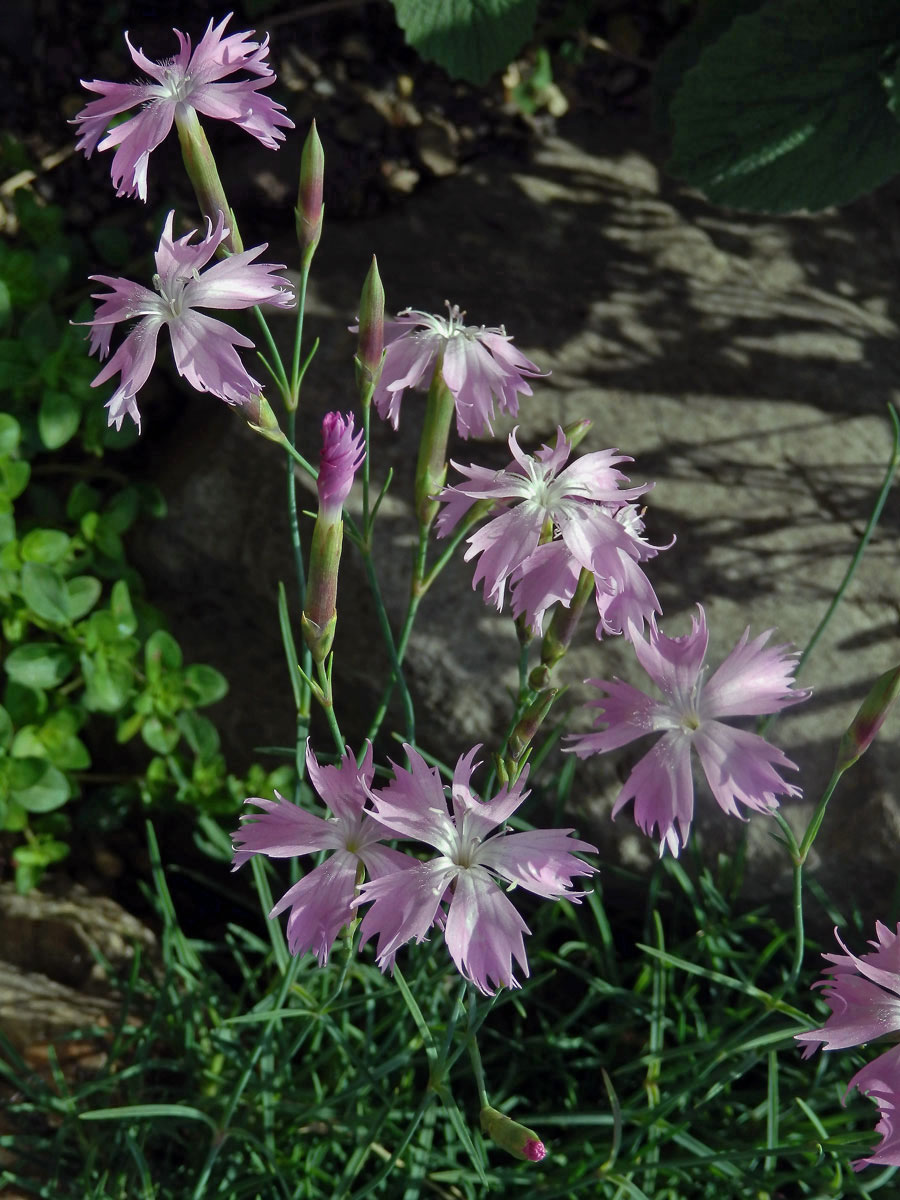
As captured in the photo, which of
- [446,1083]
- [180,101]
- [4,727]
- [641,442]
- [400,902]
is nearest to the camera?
[400,902]

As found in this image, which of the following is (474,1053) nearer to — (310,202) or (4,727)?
(310,202)

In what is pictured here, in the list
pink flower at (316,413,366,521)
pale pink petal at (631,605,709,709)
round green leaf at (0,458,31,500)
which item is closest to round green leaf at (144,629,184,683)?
round green leaf at (0,458,31,500)

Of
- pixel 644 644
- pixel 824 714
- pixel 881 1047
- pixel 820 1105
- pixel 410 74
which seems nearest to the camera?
pixel 644 644

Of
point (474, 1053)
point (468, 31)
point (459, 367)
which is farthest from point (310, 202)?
point (468, 31)

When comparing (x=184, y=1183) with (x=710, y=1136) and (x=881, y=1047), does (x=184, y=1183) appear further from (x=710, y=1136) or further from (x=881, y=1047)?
(x=881, y=1047)

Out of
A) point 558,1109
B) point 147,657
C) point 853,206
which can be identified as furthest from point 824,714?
point 853,206

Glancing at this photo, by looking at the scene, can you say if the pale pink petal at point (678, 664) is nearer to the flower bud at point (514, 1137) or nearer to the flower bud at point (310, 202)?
the flower bud at point (514, 1137)
